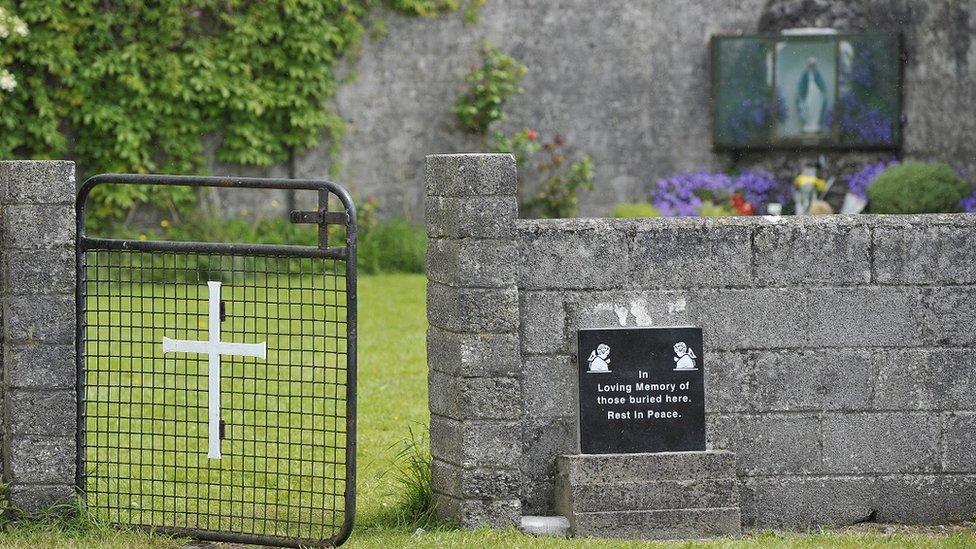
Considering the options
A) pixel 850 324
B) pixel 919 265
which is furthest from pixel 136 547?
pixel 919 265

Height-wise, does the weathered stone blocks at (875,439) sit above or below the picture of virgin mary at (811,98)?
below

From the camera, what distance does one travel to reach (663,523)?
503 cm

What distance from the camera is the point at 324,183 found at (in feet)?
16.0

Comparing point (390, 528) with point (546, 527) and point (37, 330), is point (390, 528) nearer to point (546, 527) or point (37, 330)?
point (546, 527)

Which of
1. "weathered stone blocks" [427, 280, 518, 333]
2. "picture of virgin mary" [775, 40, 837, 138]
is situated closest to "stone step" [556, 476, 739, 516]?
"weathered stone blocks" [427, 280, 518, 333]


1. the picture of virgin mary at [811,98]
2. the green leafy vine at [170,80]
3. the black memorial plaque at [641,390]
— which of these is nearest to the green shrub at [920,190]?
the picture of virgin mary at [811,98]

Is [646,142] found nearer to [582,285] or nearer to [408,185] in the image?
[408,185]

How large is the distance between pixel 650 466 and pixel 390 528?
1.01 m

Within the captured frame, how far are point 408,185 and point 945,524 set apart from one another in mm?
8826

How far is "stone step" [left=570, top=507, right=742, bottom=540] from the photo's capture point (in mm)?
4984

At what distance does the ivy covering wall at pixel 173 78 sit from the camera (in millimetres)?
12469

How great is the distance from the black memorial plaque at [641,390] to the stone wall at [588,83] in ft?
28.0

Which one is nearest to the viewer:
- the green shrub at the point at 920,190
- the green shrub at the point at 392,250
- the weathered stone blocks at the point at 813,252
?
the weathered stone blocks at the point at 813,252

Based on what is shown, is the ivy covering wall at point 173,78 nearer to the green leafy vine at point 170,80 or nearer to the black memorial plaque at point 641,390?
the green leafy vine at point 170,80
